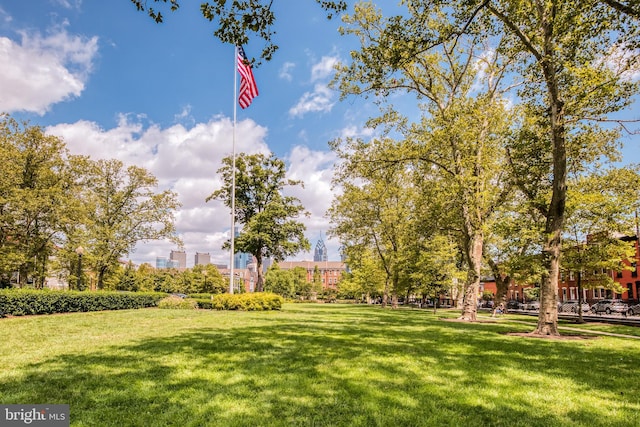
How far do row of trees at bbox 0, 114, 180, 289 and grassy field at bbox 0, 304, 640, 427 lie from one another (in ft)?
82.1

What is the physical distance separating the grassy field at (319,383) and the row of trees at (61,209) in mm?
25034

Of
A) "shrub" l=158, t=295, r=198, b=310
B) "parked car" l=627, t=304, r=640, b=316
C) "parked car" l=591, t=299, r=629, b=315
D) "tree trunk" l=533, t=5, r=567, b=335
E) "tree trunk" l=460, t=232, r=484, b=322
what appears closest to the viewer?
→ "tree trunk" l=533, t=5, r=567, b=335

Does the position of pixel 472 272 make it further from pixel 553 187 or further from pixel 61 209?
pixel 61 209

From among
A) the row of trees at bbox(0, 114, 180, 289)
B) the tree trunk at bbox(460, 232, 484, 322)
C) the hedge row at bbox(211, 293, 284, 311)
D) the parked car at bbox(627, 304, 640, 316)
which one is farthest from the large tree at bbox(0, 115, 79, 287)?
the parked car at bbox(627, 304, 640, 316)

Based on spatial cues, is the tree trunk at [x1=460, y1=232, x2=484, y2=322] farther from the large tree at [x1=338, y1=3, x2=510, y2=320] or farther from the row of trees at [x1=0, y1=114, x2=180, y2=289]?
the row of trees at [x1=0, y1=114, x2=180, y2=289]

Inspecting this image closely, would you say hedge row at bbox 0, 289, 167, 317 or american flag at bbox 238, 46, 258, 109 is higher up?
american flag at bbox 238, 46, 258, 109

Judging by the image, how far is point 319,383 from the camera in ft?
21.0

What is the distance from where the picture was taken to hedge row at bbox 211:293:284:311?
Result: 2890cm

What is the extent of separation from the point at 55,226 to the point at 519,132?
3627 cm

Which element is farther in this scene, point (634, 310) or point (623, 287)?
point (623, 287)

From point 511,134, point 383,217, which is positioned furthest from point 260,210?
point 511,134

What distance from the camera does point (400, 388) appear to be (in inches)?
243

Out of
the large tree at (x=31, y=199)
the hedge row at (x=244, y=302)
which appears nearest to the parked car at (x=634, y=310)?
the hedge row at (x=244, y=302)

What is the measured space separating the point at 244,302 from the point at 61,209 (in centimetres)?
1747
